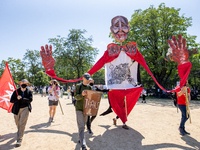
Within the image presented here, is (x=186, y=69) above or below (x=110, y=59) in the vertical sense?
below

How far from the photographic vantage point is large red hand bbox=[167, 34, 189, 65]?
198 inches

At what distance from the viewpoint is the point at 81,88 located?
4125 millimetres

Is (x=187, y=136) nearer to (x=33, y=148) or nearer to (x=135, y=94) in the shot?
(x=135, y=94)

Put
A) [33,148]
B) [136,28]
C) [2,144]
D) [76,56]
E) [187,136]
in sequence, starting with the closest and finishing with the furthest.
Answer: [33,148] < [2,144] < [187,136] < [136,28] < [76,56]

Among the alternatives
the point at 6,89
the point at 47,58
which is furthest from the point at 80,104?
the point at 6,89

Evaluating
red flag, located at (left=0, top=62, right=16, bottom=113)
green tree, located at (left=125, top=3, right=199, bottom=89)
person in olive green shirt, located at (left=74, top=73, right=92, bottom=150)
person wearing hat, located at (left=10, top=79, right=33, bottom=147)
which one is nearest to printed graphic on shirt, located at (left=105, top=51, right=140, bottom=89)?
person in olive green shirt, located at (left=74, top=73, right=92, bottom=150)

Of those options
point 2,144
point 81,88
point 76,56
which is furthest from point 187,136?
point 76,56

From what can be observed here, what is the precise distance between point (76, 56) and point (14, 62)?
2766cm

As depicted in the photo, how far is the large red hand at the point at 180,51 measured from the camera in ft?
16.5

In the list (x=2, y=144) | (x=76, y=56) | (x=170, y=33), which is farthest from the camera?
(x=76, y=56)

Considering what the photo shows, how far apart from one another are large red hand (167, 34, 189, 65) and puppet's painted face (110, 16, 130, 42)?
192 cm

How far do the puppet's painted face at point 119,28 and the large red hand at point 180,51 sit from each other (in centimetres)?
192

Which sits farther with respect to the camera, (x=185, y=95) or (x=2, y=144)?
(x=185, y=95)

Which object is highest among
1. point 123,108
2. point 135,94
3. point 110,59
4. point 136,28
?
point 136,28
